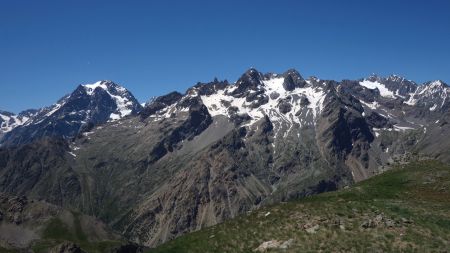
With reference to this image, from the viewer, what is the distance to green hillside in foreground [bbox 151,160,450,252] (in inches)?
1356

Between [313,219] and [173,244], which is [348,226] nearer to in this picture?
[313,219]

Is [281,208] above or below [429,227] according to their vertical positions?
above

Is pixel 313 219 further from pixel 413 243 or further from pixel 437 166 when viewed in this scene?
pixel 437 166

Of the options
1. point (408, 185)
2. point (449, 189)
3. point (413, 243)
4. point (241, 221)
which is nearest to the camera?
point (413, 243)

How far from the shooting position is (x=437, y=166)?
58469mm

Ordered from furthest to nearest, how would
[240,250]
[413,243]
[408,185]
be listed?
[408,185]
[240,250]
[413,243]

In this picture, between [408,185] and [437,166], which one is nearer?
[408,185]

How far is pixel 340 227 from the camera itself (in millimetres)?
36812

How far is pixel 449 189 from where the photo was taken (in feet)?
155

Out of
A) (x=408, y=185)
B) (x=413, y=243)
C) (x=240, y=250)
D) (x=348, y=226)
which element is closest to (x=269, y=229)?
(x=240, y=250)

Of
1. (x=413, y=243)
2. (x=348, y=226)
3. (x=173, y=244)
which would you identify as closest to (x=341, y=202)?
(x=348, y=226)

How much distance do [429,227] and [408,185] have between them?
1464 centimetres

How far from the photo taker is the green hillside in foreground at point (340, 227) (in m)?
34.4

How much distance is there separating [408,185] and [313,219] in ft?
54.7
